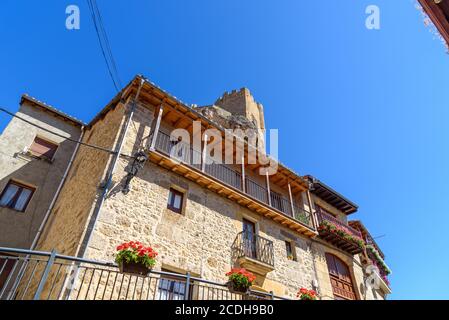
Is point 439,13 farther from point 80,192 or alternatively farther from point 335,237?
point 335,237

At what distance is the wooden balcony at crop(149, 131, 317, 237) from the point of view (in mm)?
9781

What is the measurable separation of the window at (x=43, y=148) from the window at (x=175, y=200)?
223 inches

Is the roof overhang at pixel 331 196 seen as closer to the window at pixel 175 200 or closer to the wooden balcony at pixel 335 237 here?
the wooden balcony at pixel 335 237

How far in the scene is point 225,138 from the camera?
12625 millimetres

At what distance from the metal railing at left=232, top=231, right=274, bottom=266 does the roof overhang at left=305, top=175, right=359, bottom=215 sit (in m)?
6.13

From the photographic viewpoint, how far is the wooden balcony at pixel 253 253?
9734 mm

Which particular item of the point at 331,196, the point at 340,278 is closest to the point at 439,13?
the point at 340,278

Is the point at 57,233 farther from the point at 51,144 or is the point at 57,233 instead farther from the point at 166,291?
the point at 51,144

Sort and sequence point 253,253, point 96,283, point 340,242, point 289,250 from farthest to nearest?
point 340,242
point 289,250
point 253,253
point 96,283

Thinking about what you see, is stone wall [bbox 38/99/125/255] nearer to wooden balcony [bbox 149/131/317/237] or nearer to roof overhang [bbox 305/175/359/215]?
wooden balcony [bbox 149/131/317/237]

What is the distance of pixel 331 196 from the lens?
17.2 m

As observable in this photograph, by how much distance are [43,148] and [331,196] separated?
15.4m
